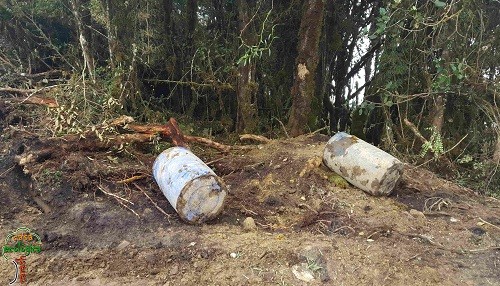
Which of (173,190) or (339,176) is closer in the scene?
(173,190)

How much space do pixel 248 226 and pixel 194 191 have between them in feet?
1.64

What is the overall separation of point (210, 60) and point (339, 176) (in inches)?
110

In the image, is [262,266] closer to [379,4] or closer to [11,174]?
[11,174]

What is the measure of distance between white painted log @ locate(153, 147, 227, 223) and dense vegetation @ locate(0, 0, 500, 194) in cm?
132

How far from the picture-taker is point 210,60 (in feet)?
19.3

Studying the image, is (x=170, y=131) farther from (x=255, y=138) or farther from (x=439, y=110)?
(x=439, y=110)

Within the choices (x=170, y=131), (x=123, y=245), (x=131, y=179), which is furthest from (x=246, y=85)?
(x=123, y=245)

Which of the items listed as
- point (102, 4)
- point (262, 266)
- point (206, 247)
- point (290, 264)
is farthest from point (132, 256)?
point (102, 4)

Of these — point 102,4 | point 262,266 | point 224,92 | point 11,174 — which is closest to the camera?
point 262,266

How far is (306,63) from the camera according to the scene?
5.22m

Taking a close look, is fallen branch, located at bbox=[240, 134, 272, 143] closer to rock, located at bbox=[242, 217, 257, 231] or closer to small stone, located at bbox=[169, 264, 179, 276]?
rock, located at bbox=[242, 217, 257, 231]

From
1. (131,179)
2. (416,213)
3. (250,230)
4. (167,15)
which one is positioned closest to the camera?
(250,230)

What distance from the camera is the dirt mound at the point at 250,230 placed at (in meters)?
2.71

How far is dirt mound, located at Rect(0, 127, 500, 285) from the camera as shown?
2.71 metres
